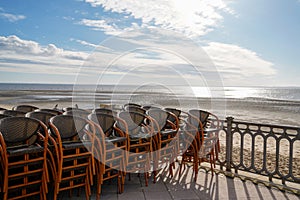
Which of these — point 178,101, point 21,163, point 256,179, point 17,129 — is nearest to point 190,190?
point 256,179

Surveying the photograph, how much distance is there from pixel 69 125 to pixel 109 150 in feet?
1.88

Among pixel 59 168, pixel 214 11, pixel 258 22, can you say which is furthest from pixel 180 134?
pixel 258 22

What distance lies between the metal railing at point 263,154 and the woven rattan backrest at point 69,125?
8.12 feet

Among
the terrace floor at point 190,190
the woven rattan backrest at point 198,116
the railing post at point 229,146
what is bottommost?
the terrace floor at point 190,190

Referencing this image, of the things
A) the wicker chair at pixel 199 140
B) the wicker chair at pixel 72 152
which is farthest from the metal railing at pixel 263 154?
the wicker chair at pixel 72 152

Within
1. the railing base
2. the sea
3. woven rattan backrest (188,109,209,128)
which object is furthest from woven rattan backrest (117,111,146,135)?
the sea

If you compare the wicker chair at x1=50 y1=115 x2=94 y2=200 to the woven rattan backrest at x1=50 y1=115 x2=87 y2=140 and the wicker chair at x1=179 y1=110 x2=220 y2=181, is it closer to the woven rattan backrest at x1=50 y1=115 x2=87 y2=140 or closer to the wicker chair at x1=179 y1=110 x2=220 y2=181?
the woven rattan backrest at x1=50 y1=115 x2=87 y2=140

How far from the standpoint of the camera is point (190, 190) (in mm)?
3375

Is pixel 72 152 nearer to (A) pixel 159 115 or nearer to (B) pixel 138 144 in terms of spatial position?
(B) pixel 138 144

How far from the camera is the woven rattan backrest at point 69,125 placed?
293cm

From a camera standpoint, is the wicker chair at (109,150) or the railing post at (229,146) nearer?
the wicker chair at (109,150)

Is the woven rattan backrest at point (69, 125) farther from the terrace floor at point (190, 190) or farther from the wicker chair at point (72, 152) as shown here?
the terrace floor at point (190, 190)

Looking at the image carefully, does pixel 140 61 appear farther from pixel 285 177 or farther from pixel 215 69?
pixel 285 177

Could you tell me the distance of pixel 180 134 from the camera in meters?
3.85
